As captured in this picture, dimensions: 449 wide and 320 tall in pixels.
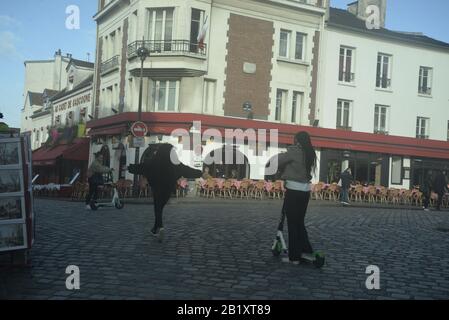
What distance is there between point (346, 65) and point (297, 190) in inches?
855

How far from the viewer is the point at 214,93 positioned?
2384 centimetres

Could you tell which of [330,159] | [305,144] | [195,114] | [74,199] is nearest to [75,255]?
[305,144]

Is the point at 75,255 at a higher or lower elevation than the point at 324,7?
lower

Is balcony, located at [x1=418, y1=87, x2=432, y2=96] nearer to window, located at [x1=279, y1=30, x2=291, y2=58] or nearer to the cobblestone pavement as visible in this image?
window, located at [x1=279, y1=30, x2=291, y2=58]

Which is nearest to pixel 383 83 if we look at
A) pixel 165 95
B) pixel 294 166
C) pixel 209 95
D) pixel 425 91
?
pixel 425 91

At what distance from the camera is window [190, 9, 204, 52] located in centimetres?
2309

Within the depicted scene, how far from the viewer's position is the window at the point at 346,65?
86.8 ft

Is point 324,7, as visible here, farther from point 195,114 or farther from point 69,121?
point 69,121

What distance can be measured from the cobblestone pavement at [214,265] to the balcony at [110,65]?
17.1 m

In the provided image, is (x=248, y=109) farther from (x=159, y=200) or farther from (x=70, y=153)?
(x=159, y=200)

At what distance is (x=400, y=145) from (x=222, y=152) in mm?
10152

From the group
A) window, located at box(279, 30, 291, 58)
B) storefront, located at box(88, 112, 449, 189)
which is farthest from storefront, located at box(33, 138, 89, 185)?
window, located at box(279, 30, 291, 58)

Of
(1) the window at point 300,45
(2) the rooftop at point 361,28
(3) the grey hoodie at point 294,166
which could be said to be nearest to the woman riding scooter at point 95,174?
(3) the grey hoodie at point 294,166
